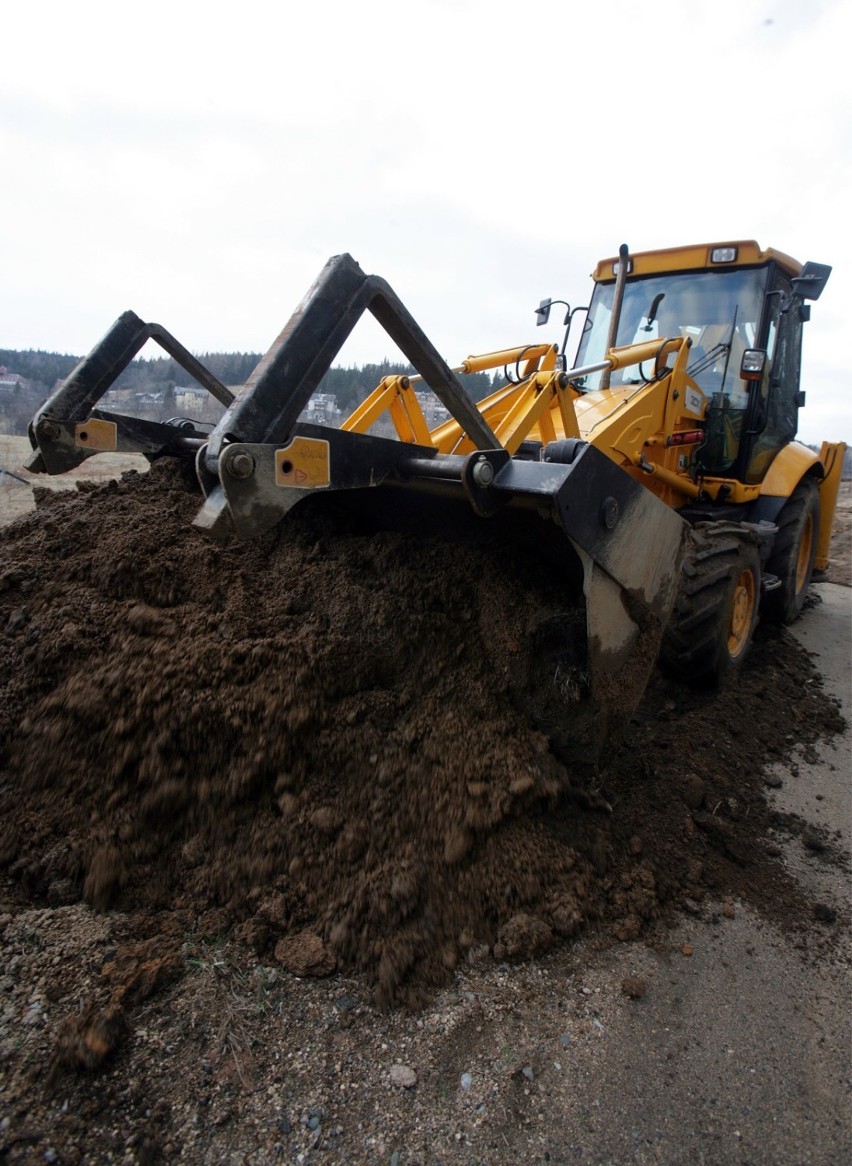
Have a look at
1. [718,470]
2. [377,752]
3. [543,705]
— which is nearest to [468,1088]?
[377,752]

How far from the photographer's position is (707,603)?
3715mm

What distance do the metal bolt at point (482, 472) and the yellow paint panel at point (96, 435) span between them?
1.83m

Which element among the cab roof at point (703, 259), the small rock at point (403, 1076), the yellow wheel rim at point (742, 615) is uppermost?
the cab roof at point (703, 259)

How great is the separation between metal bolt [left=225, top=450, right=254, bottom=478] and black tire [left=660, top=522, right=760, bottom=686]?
2.50 meters

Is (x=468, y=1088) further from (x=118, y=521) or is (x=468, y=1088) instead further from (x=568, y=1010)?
(x=118, y=521)

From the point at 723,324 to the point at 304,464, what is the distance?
435 cm

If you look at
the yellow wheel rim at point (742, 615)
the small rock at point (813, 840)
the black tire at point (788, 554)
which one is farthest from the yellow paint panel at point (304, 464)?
the black tire at point (788, 554)

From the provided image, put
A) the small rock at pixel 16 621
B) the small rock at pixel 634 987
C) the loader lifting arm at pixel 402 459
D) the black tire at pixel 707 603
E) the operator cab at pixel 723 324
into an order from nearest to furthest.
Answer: the loader lifting arm at pixel 402 459 → the small rock at pixel 634 987 → the small rock at pixel 16 621 → the black tire at pixel 707 603 → the operator cab at pixel 723 324

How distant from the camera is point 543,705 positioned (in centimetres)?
274

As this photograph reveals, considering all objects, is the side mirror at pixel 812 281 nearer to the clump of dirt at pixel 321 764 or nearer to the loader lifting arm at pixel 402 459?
the loader lifting arm at pixel 402 459

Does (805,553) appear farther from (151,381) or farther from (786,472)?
(151,381)

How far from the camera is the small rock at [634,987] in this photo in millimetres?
2100

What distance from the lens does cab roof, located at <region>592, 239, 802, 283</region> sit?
5070mm

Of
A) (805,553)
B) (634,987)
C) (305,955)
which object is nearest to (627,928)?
(634,987)
